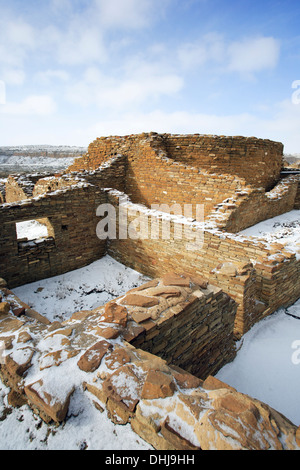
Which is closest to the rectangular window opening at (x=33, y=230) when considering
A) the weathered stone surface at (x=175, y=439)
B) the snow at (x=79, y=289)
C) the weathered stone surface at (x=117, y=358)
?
the snow at (x=79, y=289)

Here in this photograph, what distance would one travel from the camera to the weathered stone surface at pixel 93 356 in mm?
2051

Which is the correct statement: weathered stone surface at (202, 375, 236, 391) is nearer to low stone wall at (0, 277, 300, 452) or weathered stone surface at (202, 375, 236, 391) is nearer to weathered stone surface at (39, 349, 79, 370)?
low stone wall at (0, 277, 300, 452)

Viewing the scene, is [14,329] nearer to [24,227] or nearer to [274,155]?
[24,227]

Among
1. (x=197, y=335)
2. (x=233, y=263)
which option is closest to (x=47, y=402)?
(x=197, y=335)

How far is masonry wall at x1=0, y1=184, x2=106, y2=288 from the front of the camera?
5746 mm

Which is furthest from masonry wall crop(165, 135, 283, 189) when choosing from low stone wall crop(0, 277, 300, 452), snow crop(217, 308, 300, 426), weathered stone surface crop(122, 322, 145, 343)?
low stone wall crop(0, 277, 300, 452)

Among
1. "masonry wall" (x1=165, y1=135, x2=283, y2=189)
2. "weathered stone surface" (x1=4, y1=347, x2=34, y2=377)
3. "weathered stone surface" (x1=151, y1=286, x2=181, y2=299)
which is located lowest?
"weathered stone surface" (x1=4, y1=347, x2=34, y2=377)

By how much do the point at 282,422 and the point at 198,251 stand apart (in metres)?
3.80

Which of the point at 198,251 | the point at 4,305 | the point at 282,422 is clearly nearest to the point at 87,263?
the point at 198,251

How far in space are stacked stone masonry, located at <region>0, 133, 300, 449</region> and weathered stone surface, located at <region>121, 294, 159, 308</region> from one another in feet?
0.06

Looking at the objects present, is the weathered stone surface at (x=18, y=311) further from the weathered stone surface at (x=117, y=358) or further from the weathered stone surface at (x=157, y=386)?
the weathered stone surface at (x=157, y=386)

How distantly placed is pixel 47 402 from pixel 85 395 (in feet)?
0.88

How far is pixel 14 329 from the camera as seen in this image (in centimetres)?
265

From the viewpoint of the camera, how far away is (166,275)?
3631 mm
